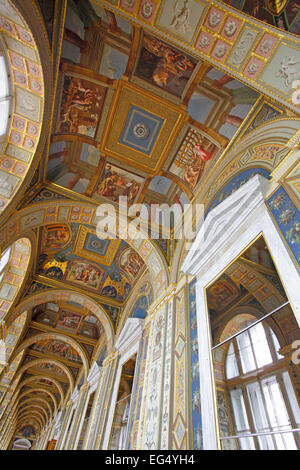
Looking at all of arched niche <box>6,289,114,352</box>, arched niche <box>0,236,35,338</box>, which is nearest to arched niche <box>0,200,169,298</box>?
arched niche <box>0,236,35,338</box>

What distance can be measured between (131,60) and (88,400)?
15.8 m

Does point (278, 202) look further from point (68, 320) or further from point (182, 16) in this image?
point (68, 320)

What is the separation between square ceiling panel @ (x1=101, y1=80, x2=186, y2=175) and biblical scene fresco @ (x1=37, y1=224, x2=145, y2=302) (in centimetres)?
410

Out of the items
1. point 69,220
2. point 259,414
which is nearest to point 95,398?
point 69,220

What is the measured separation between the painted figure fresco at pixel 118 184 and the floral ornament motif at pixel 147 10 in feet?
14.3

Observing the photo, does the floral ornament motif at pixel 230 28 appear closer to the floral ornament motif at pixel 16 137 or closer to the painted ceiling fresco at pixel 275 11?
the painted ceiling fresco at pixel 275 11

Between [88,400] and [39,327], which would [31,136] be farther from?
[88,400]

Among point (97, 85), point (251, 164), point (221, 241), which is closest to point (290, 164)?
point (251, 164)

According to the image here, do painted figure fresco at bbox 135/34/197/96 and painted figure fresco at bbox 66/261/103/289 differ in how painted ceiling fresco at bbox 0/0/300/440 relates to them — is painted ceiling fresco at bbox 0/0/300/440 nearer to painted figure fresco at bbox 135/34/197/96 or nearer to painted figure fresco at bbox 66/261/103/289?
painted figure fresco at bbox 135/34/197/96

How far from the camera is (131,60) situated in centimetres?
630

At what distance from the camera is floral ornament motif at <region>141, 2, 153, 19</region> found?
4602 millimetres

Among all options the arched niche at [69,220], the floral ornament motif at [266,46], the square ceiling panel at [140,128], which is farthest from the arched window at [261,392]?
the square ceiling panel at [140,128]

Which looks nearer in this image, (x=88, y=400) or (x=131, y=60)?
(x=131, y=60)

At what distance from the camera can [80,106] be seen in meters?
7.17
